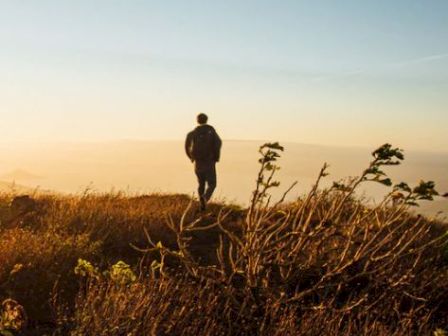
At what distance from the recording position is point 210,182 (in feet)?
40.7

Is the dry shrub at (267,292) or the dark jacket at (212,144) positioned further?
the dark jacket at (212,144)

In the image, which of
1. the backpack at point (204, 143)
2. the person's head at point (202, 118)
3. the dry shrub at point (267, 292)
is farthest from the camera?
the person's head at point (202, 118)

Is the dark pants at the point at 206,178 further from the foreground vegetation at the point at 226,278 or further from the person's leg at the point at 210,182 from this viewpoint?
the foreground vegetation at the point at 226,278

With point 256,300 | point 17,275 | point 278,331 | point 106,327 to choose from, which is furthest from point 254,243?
point 17,275

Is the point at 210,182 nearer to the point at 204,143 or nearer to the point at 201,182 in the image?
the point at 201,182

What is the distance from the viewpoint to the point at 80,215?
9305mm

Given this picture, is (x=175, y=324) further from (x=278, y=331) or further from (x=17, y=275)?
(x=17, y=275)

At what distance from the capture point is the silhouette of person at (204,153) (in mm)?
12148

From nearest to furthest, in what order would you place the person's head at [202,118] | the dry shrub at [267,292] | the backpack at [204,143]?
1. the dry shrub at [267,292]
2. the backpack at [204,143]
3. the person's head at [202,118]

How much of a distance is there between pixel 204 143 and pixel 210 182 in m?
0.91

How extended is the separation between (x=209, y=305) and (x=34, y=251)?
7.92 feet

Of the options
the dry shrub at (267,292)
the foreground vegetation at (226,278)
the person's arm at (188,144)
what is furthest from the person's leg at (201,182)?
the dry shrub at (267,292)

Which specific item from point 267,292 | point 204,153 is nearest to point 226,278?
point 267,292

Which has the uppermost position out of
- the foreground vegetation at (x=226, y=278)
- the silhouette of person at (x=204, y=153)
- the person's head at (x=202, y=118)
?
the person's head at (x=202, y=118)
